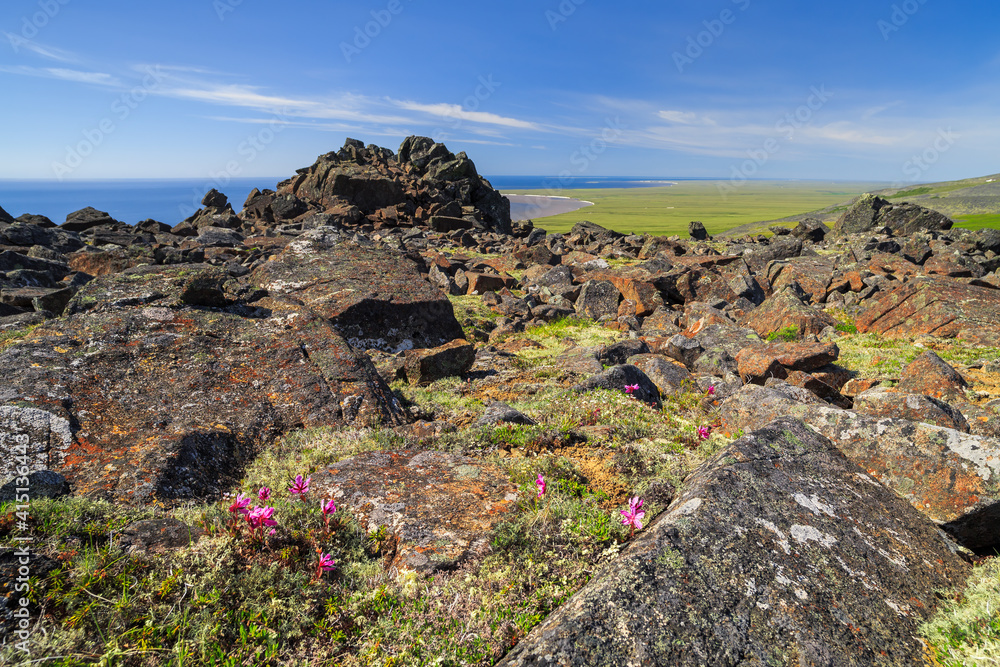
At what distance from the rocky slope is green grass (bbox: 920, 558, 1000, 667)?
0.12 meters

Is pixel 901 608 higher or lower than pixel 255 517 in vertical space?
lower

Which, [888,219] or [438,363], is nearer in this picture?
[438,363]

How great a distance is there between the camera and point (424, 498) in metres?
5.08

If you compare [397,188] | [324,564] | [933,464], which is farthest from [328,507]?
[397,188]

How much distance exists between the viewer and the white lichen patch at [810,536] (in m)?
3.85

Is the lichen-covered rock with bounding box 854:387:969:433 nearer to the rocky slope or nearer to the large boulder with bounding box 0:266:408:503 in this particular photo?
the rocky slope

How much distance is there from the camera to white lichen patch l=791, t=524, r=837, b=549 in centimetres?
385

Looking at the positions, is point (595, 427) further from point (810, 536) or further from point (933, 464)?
point (933, 464)

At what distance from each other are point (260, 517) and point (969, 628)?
5.24m

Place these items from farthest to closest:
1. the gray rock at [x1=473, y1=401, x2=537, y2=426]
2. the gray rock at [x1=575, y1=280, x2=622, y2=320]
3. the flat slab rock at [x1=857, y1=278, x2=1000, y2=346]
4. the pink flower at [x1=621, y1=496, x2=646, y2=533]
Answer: the gray rock at [x1=575, y1=280, x2=622, y2=320], the flat slab rock at [x1=857, y1=278, x2=1000, y2=346], the gray rock at [x1=473, y1=401, x2=537, y2=426], the pink flower at [x1=621, y1=496, x2=646, y2=533]

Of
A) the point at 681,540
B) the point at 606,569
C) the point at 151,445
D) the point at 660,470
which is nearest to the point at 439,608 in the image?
the point at 606,569

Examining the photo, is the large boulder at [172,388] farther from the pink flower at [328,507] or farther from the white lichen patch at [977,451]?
the white lichen patch at [977,451]

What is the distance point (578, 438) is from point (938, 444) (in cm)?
401

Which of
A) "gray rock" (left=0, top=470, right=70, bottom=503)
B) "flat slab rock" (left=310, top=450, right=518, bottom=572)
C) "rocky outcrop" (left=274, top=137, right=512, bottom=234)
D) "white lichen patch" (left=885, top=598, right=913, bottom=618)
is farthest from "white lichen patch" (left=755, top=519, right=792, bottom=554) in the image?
"rocky outcrop" (left=274, top=137, right=512, bottom=234)
